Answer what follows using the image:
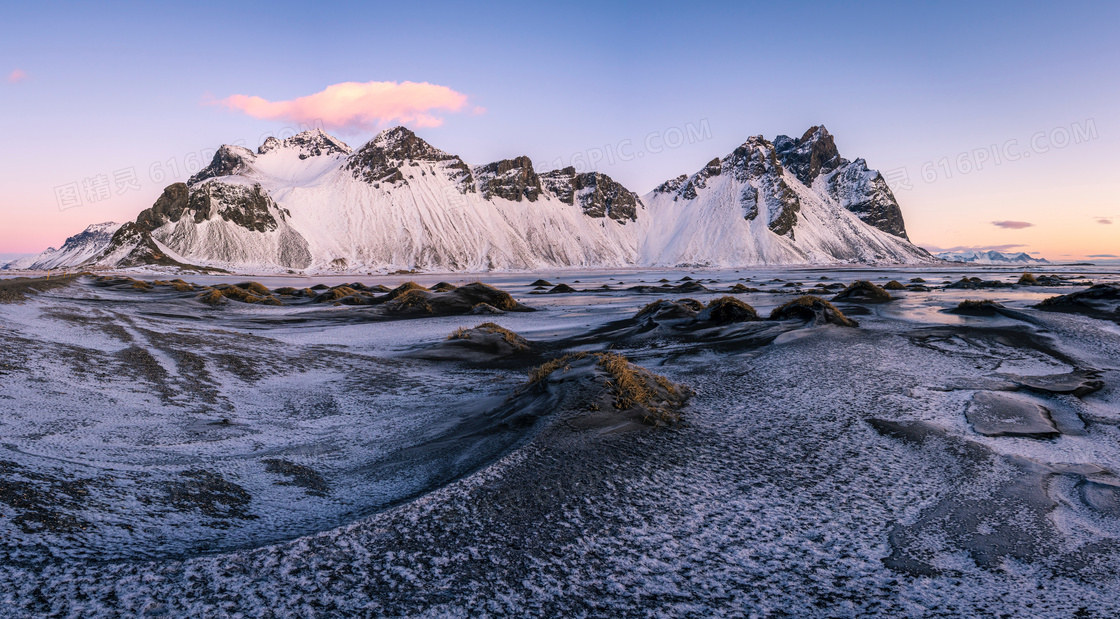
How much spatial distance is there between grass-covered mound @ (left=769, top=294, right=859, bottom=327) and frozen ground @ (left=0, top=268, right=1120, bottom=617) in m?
4.65

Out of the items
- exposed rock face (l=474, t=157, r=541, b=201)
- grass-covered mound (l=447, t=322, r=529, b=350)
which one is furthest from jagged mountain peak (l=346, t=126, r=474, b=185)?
grass-covered mound (l=447, t=322, r=529, b=350)

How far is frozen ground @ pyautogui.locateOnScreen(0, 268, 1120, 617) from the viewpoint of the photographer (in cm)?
336

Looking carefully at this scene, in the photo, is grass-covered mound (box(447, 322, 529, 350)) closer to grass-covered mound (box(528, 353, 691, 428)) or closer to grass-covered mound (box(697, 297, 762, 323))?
grass-covered mound (box(528, 353, 691, 428))

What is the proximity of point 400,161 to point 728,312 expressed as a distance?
179835mm

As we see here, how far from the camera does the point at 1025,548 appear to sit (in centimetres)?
401

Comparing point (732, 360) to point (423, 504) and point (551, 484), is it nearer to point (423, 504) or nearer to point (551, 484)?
point (551, 484)

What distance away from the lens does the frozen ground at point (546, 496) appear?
336 centimetres

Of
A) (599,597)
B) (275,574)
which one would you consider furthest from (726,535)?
(275,574)

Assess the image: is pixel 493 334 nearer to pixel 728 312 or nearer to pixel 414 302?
pixel 728 312

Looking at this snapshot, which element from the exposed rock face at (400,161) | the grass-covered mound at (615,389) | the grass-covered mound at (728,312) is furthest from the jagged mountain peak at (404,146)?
the grass-covered mound at (615,389)

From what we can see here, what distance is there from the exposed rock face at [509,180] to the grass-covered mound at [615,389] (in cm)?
17845

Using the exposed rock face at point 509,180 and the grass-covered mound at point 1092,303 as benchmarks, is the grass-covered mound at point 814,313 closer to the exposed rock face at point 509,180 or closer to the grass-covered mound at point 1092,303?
the grass-covered mound at point 1092,303

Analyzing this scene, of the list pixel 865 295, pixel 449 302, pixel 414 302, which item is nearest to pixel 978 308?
pixel 865 295

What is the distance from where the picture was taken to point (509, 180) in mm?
189250
